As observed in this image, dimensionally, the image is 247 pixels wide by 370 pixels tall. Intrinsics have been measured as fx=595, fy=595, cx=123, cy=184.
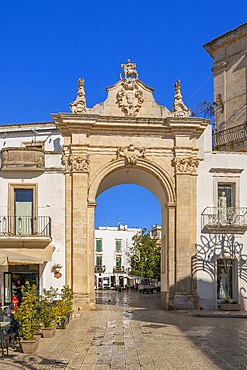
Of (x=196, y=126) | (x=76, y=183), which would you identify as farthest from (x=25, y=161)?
(x=196, y=126)

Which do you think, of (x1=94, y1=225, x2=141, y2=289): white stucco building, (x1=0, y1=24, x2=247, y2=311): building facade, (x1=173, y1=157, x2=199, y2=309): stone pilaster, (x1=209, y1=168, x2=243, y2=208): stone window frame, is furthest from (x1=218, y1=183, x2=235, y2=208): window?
(x1=94, y1=225, x2=141, y2=289): white stucco building

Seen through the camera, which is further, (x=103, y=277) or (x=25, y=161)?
(x=103, y=277)

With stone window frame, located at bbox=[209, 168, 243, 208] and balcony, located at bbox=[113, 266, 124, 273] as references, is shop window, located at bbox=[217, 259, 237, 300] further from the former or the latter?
balcony, located at bbox=[113, 266, 124, 273]

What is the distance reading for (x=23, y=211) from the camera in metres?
25.7

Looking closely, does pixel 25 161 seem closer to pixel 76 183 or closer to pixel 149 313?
pixel 76 183

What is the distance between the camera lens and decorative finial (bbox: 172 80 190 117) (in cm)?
2625

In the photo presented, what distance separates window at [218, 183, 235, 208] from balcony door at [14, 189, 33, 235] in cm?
834

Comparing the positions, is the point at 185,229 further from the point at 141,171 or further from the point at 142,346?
the point at 142,346

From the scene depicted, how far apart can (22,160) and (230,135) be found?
11622mm

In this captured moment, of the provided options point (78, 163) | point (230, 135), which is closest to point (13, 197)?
point (78, 163)

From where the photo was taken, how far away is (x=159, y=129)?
26172mm

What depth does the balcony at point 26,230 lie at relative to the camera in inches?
963

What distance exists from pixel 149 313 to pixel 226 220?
18.3 feet

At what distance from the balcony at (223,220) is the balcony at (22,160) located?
746 centimetres
